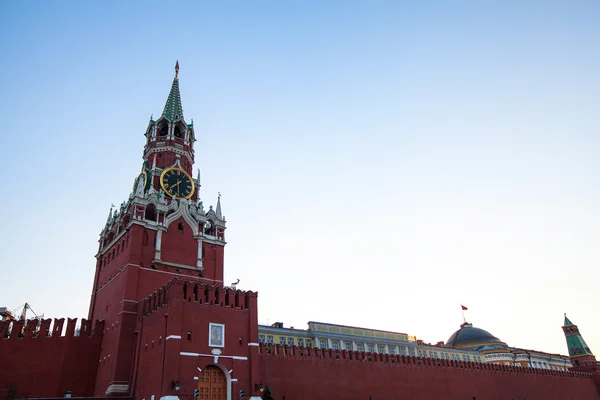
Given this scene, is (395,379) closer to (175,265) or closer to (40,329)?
(175,265)

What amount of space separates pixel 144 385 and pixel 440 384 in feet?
103

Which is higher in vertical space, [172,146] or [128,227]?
[172,146]

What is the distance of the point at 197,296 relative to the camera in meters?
34.4

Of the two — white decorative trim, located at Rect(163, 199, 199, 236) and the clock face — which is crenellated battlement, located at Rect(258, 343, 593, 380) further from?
the clock face

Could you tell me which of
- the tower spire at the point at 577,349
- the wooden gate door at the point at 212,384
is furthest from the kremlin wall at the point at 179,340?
the tower spire at the point at 577,349

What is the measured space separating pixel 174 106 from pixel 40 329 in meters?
28.0

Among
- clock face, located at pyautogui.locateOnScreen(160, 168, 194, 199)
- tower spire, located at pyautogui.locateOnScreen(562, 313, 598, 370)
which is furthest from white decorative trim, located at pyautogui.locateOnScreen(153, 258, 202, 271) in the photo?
tower spire, located at pyautogui.locateOnScreen(562, 313, 598, 370)

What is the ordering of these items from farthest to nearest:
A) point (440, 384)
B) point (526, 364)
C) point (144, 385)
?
1. point (526, 364)
2. point (440, 384)
3. point (144, 385)

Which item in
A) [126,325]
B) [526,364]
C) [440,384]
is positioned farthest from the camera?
[526,364]

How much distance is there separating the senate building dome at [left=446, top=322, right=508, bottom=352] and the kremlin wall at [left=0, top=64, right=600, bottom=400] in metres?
17.4

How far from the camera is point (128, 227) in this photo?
42.9 m

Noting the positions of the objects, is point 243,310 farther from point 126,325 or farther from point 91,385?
point 91,385

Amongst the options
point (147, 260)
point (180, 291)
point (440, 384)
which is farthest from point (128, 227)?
point (440, 384)

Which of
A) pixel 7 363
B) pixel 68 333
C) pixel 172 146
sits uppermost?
pixel 172 146
